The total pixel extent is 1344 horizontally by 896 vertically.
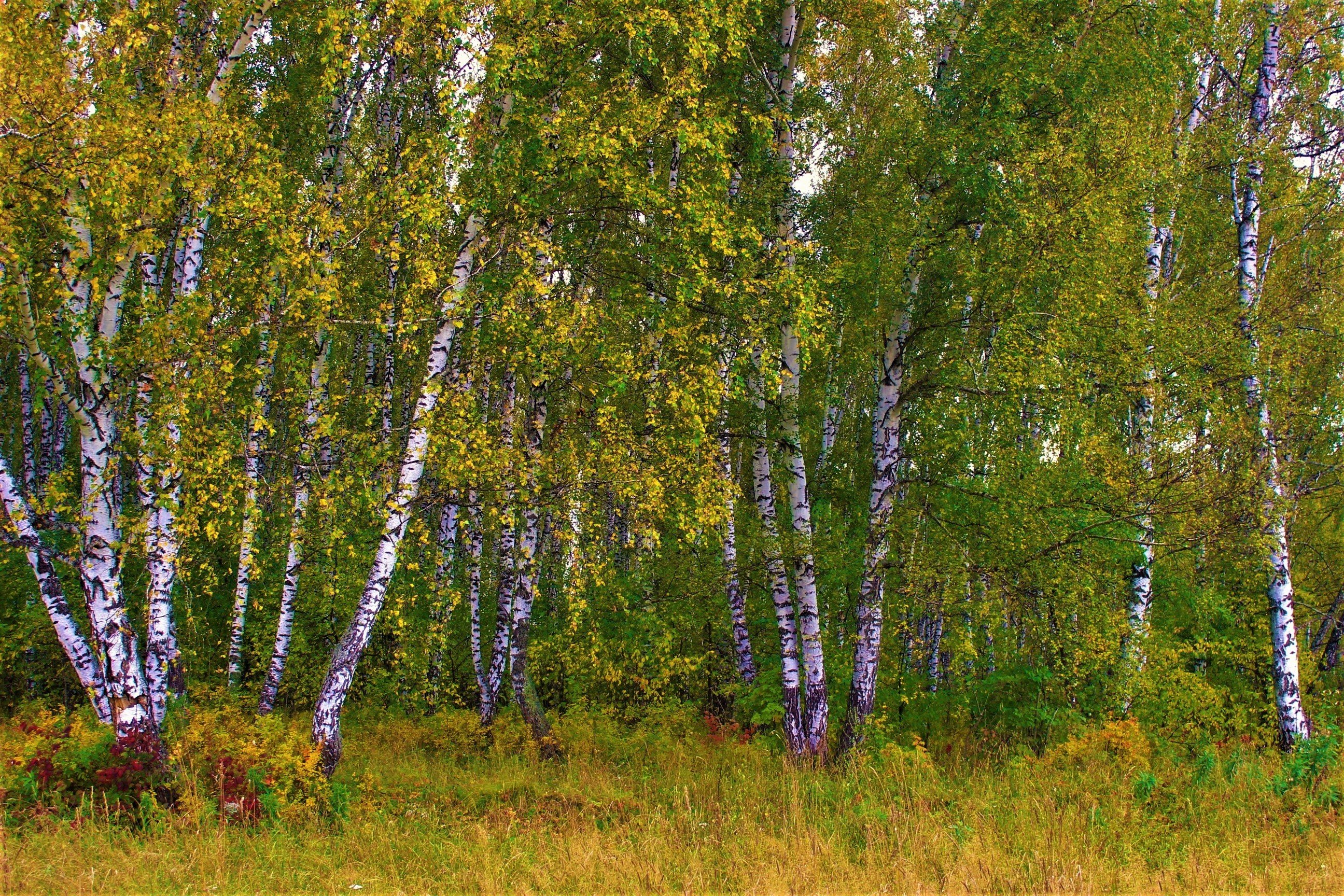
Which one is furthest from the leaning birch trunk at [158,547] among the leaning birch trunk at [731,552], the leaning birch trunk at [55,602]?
the leaning birch trunk at [731,552]

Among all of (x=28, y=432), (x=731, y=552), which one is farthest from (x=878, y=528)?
(x=28, y=432)

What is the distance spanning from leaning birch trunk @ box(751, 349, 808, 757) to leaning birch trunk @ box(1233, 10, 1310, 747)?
19.6ft

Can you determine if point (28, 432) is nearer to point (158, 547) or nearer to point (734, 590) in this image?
point (158, 547)

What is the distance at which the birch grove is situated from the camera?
25.8 feet

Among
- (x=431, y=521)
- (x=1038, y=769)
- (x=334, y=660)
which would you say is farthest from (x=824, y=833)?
(x=431, y=521)

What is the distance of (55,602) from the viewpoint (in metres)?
7.70

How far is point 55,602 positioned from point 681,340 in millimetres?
6589

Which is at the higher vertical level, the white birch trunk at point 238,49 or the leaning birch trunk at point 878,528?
the white birch trunk at point 238,49

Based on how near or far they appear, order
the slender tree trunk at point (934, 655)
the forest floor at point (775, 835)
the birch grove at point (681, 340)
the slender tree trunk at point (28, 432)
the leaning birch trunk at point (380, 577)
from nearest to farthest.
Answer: the forest floor at point (775, 835)
the birch grove at point (681, 340)
the leaning birch trunk at point (380, 577)
the slender tree trunk at point (28, 432)
the slender tree trunk at point (934, 655)

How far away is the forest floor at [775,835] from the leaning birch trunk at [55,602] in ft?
4.50

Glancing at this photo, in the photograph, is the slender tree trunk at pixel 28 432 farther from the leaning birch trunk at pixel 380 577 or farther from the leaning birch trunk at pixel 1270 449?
the leaning birch trunk at pixel 1270 449

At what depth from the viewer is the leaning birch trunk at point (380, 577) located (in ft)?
27.3

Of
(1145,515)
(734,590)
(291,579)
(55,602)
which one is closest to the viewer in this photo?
(55,602)

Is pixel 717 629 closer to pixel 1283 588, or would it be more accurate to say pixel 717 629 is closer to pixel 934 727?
pixel 934 727
